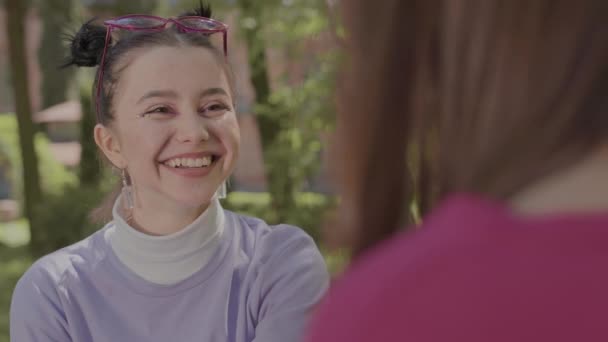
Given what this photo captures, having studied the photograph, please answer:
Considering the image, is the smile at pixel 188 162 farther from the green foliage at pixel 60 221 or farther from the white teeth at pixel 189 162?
the green foliage at pixel 60 221

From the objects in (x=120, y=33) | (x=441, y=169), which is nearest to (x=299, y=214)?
(x=120, y=33)

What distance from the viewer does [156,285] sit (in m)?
2.05

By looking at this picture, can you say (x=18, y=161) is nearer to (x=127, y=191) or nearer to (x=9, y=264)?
(x=9, y=264)

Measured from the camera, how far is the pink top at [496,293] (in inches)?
26.5

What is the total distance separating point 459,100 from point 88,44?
65.7 inches

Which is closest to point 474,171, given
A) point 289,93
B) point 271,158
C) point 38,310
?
point 38,310

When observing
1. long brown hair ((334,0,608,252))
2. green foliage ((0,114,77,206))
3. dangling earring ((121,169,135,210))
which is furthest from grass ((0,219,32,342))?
long brown hair ((334,0,608,252))

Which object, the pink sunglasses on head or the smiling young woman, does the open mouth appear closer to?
the smiling young woman

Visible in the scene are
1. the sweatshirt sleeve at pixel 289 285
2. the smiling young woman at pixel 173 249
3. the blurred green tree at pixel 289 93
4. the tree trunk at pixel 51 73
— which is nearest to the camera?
the sweatshirt sleeve at pixel 289 285

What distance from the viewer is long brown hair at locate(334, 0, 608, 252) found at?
0.77 metres

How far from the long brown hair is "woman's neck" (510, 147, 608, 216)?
0.03 ft

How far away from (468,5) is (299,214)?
8.50m

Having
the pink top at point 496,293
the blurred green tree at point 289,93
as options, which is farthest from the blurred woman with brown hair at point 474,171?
the blurred green tree at point 289,93

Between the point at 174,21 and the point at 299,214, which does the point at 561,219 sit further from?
the point at 299,214
